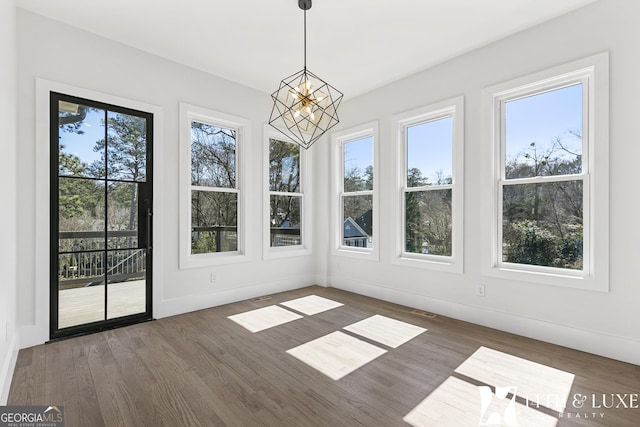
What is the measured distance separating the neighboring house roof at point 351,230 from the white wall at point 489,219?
0.47m

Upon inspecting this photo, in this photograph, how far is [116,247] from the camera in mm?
3266

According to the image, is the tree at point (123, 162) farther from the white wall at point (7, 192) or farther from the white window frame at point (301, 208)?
the white window frame at point (301, 208)

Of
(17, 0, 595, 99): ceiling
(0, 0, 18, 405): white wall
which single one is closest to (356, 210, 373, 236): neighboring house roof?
(17, 0, 595, 99): ceiling

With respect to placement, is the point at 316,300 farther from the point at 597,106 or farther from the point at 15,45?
the point at 15,45

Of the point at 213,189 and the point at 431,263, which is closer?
the point at 431,263

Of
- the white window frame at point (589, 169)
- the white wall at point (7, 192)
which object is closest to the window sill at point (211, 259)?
the white wall at point (7, 192)

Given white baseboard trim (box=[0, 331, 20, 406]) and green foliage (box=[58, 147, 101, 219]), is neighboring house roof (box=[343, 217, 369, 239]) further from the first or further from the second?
white baseboard trim (box=[0, 331, 20, 406])

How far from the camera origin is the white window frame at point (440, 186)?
11.4ft

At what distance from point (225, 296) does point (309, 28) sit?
327cm

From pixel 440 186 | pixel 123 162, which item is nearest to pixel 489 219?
pixel 440 186

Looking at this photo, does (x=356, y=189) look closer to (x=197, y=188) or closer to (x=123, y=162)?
(x=197, y=188)

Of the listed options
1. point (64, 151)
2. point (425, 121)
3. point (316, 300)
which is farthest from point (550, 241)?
point (64, 151)

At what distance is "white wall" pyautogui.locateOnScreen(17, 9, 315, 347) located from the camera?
108 inches

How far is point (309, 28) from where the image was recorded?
3.02 meters
